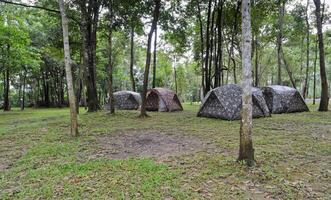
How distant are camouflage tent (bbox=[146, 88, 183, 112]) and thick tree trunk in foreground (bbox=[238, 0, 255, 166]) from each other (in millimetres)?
11883

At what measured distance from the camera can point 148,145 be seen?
6691 mm

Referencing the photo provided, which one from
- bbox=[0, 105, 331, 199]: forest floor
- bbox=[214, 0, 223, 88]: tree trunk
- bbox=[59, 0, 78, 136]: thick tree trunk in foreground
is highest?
bbox=[214, 0, 223, 88]: tree trunk

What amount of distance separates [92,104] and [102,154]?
1014 cm

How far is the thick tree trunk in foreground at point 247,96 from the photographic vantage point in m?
4.67

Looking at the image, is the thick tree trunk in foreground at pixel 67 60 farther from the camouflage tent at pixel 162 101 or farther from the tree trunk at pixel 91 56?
the camouflage tent at pixel 162 101

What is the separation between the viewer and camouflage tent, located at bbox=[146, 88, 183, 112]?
1668cm

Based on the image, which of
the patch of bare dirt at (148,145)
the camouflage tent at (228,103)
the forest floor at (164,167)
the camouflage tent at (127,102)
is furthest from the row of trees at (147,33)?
the camouflage tent at (228,103)

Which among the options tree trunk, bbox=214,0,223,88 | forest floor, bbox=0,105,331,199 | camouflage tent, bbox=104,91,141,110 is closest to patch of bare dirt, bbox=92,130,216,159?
forest floor, bbox=0,105,331,199

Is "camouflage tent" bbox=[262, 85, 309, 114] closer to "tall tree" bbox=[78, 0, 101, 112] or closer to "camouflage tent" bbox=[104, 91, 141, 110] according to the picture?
"camouflage tent" bbox=[104, 91, 141, 110]

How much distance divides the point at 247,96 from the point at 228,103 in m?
6.87

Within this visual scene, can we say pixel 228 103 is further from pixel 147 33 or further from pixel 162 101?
pixel 147 33

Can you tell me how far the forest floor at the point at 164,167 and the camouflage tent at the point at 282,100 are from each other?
20.8 ft

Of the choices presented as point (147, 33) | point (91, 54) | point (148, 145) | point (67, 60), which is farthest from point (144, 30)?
point (148, 145)

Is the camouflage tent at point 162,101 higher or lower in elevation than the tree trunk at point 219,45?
lower
